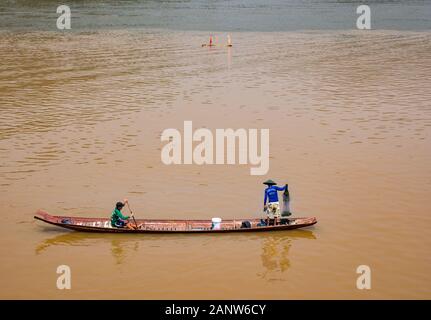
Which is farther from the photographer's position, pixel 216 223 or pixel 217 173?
pixel 217 173

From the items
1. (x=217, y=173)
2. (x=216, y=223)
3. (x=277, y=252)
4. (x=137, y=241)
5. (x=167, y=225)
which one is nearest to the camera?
(x=277, y=252)

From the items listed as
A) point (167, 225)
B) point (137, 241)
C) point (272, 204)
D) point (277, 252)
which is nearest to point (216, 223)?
point (167, 225)

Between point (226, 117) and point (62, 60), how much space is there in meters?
20.6

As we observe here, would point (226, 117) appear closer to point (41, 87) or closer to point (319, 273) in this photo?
point (41, 87)

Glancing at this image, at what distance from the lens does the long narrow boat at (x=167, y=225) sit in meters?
17.3

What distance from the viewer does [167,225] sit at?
58.2ft

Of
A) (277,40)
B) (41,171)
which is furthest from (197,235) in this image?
(277,40)

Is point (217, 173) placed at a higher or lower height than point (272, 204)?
higher

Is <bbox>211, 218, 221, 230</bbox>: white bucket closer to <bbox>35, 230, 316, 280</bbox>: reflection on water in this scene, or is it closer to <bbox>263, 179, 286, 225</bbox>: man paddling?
<bbox>35, 230, 316, 280</bbox>: reflection on water

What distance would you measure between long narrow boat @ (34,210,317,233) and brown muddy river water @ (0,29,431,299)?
0.27m

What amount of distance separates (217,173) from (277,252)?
6.89 m

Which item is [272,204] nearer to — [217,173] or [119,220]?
[119,220]

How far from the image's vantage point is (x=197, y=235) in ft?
57.1
